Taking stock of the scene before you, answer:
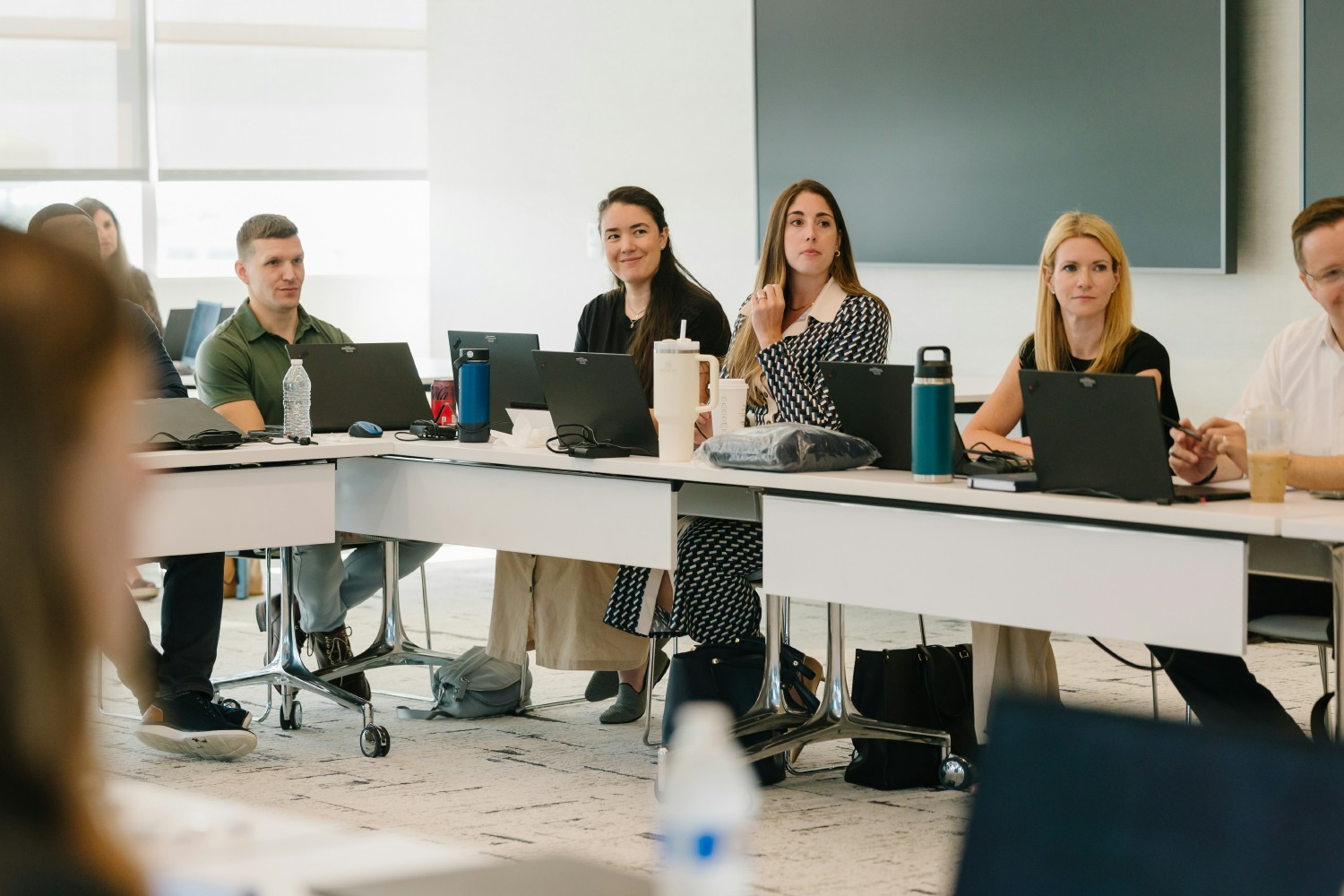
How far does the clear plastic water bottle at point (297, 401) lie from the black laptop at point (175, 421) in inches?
6.6

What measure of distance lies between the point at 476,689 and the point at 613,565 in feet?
1.51

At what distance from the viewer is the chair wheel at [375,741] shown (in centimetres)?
372

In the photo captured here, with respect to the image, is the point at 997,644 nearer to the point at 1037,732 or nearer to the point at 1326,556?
the point at 1326,556

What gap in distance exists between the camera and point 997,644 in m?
3.22

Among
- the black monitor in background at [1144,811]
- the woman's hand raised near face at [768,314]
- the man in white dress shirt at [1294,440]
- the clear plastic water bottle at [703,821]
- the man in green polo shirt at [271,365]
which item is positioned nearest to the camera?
the clear plastic water bottle at [703,821]

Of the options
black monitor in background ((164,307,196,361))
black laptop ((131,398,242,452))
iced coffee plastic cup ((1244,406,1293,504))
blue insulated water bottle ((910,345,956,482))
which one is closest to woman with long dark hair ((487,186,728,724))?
black laptop ((131,398,242,452))

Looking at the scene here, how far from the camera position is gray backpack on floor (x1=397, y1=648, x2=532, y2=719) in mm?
4105

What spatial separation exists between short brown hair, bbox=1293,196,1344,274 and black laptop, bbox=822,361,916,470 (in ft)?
2.41

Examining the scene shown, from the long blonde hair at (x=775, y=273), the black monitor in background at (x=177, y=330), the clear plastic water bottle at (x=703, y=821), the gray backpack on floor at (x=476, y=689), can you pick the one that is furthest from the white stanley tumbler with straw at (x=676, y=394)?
the black monitor in background at (x=177, y=330)

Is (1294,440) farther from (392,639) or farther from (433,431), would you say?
(392,639)

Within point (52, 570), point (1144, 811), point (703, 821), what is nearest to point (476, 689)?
point (1144, 811)

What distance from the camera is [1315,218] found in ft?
9.81

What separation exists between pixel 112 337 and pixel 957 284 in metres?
5.19

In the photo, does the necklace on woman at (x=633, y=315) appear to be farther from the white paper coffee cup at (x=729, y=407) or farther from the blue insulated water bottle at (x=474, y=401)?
the white paper coffee cup at (x=729, y=407)
